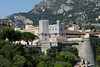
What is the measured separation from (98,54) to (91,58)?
16.7ft

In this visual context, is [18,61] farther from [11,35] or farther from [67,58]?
[67,58]

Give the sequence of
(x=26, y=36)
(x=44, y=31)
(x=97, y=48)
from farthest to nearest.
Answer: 1. (x=44, y=31)
2. (x=26, y=36)
3. (x=97, y=48)

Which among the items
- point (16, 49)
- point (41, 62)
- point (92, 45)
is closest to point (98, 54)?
point (92, 45)

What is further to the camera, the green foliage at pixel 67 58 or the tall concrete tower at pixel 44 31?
the tall concrete tower at pixel 44 31

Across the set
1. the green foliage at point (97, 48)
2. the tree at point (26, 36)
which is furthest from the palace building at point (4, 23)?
the green foliage at point (97, 48)

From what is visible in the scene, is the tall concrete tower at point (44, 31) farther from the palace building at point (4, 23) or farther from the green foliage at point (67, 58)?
the green foliage at point (67, 58)

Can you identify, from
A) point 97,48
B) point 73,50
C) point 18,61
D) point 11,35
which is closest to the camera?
point 18,61

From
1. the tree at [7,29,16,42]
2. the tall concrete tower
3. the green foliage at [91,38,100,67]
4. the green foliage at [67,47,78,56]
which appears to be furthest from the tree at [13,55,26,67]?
the green foliage at [91,38,100,67]

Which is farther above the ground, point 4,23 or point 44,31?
point 4,23

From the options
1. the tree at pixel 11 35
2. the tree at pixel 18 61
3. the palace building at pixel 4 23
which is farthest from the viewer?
the palace building at pixel 4 23

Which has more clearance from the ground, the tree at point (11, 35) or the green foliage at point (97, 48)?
the tree at point (11, 35)

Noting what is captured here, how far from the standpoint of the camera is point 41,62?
193 ft

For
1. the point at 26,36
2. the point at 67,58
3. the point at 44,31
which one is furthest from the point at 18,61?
the point at 44,31

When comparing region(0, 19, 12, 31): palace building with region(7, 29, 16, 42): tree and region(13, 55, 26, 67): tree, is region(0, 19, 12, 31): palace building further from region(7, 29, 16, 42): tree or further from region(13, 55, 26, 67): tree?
region(13, 55, 26, 67): tree
